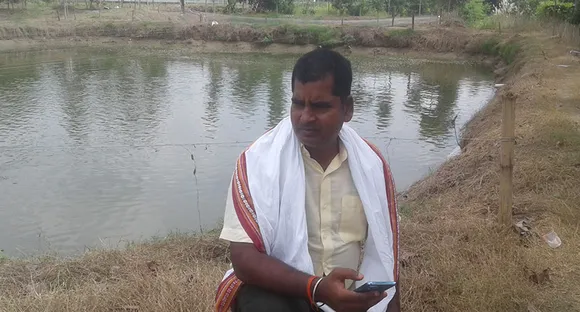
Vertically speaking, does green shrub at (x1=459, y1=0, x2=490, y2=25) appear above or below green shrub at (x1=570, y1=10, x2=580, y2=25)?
above

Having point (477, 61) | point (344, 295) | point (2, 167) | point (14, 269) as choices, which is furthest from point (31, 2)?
point (344, 295)

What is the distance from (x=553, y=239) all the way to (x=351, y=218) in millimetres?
1925

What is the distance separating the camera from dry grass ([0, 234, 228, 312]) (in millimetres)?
2484

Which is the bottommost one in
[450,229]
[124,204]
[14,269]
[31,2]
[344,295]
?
[124,204]

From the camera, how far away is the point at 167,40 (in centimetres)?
2556

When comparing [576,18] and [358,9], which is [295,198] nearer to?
[576,18]

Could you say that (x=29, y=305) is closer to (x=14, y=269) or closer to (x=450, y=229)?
(x=14, y=269)

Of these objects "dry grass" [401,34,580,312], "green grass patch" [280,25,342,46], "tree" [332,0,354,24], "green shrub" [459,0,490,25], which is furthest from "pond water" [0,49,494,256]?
"tree" [332,0,354,24]

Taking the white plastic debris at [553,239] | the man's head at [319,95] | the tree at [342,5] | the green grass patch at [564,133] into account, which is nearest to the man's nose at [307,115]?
the man's head at [319,95]

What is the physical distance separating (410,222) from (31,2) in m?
33.6

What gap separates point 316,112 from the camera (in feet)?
5.19

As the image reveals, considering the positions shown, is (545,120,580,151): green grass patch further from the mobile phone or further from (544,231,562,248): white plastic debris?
the mobile phone

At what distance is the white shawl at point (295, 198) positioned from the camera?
1514 millimetres

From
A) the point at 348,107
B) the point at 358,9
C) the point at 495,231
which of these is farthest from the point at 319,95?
the point at 358,9
